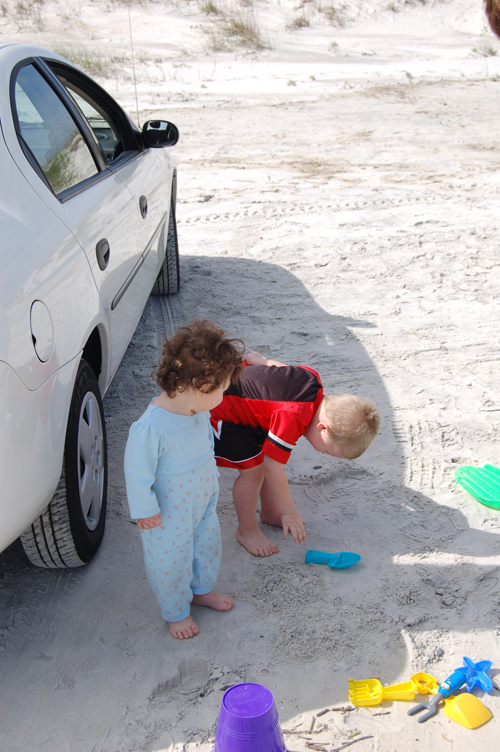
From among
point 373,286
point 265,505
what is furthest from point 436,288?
point 265,505

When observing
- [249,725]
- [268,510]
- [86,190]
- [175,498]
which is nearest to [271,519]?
[268,510]

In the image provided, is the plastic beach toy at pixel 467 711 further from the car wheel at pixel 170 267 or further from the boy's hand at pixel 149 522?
the car wheel at pixel 170 267

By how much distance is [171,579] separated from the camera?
2.05 m

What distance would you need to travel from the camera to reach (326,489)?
2920mm

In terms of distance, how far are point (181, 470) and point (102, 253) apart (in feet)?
3.30

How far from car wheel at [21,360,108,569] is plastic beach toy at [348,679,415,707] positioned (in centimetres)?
104

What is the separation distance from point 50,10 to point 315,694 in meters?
27.1

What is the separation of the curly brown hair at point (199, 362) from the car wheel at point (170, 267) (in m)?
3.04

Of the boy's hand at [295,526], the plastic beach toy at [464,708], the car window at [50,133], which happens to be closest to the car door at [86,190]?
the car window at [50,133]

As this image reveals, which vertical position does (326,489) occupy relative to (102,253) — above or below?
below

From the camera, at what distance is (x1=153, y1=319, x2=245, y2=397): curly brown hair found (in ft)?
5.95

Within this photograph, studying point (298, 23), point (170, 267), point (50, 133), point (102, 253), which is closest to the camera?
point (102, 253)

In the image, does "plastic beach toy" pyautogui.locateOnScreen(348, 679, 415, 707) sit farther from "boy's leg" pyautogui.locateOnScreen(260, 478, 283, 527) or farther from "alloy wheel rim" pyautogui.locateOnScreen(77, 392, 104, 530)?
"alloy wheel rim" pyautogui.locateOnScreen(77, 392, 104, 530)

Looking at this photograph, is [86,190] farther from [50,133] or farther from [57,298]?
[57,298]
